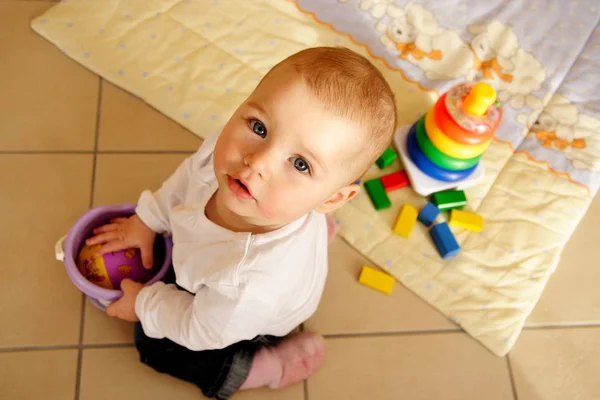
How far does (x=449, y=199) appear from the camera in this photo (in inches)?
47.0

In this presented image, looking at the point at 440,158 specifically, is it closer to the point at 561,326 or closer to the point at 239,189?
the point at 561,326

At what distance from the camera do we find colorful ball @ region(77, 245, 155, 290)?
920 mm

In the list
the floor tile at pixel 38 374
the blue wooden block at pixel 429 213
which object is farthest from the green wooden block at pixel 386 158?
the floor tile at pixel 38 374

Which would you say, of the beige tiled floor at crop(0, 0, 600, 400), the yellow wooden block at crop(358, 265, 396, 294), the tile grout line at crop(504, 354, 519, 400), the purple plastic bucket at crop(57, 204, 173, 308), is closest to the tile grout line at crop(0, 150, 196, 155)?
the beige tiled floor at crop(0, 0, 600, 400)

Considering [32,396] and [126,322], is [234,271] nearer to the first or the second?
[126,322]

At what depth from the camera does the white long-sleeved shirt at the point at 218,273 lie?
2.40ft

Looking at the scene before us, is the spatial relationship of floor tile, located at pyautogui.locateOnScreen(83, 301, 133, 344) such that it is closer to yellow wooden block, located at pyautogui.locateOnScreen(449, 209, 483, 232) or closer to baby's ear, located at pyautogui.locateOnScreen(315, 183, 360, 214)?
baby's ear, located at pyautogui.locateOnScreen(315, 183, 360, 214)

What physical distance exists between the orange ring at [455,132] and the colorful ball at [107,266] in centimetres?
64

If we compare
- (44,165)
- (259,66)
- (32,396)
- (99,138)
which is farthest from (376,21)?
(32,396)

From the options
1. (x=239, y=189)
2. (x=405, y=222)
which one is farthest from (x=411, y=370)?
(x=239, y=189)

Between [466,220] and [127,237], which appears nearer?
[127,237]

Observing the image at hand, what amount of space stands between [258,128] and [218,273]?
0.21 metres

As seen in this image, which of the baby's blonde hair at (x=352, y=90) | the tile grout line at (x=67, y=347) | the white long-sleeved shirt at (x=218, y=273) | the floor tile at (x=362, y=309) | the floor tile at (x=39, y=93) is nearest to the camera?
the baby's blonde hair at (x=352, y=90)

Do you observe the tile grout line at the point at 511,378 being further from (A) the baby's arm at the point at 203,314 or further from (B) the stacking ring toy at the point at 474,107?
(A) the baby's arm at the point at 203,314
